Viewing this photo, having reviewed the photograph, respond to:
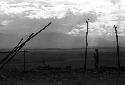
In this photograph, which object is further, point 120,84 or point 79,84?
point 120,84

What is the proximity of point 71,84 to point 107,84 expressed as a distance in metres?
2.63

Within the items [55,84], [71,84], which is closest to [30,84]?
[55,84]

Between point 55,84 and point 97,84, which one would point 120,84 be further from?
point 55,84

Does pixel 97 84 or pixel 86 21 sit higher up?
pixel 86 21

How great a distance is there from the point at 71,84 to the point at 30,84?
10.4 ft

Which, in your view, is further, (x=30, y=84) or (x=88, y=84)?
(x=30, y=84)

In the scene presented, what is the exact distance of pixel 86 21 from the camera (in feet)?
104

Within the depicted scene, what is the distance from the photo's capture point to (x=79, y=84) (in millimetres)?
18375

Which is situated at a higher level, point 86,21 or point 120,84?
point 86,21

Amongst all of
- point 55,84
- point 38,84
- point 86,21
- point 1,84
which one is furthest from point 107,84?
point 86,21

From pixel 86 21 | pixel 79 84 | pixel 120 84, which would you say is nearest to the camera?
pixel 79 84

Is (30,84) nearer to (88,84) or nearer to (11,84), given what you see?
(11,84)

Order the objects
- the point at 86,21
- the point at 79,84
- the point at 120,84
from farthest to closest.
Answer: the point at 86,21, the point at 120,84, the point at 79,84

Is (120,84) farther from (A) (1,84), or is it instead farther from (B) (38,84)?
(A) (1,84)
